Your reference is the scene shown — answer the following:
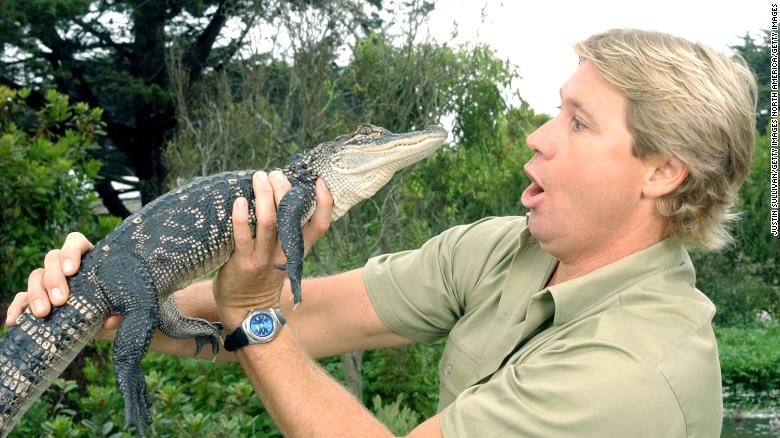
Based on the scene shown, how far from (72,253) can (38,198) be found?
8.90ft

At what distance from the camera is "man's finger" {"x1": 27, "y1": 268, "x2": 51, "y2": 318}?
2541 millimetres

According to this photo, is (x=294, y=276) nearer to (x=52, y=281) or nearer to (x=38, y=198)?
(x=52, y=281)

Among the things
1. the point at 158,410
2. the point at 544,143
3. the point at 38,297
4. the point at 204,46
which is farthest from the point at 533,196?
the point at 204,46

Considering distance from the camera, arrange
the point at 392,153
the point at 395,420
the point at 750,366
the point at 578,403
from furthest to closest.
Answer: the point at 750,366
the point at 395,420
the point at 392,153
the point at 578,403

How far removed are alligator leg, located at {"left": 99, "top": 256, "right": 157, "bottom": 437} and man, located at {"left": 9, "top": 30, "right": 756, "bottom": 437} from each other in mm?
128

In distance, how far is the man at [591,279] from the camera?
2.17 meters

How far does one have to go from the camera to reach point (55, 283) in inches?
99.6

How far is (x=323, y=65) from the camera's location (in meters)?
7.52

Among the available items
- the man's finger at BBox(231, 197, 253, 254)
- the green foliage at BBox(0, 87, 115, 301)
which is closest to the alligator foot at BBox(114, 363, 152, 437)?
the man's finger at BBox(231, 197, 253, 254)

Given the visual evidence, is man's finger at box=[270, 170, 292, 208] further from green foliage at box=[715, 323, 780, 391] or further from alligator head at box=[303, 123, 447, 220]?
green foliage at box=[715, 323, 780, 391]

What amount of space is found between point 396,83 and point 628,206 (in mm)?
5272

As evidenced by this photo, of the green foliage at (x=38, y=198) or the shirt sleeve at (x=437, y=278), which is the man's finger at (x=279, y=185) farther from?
the green foliage at (x=38, y=198)

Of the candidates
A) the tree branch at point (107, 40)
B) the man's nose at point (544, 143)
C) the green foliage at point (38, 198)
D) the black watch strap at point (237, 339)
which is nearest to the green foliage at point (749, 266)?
the green foliage at point (38, 198)

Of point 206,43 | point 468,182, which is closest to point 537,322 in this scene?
point 468,182
